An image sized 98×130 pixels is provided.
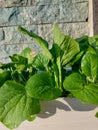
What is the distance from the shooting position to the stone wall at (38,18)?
7.18ft

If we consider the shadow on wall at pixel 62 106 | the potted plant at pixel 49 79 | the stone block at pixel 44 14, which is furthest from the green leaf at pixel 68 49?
the stone block at pixel 44 14

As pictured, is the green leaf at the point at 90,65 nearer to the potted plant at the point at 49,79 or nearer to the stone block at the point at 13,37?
the potted plant at the point at 49,79

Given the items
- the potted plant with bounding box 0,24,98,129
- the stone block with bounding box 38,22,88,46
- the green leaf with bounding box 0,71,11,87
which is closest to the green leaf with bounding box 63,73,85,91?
the potted plant with bounding box 0,24,98,129

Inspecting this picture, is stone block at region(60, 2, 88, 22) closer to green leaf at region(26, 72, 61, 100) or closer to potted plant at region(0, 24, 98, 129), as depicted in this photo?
potted plant at region(0, 24, 98, 129)

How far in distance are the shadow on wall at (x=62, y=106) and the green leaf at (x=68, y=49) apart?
11 cm

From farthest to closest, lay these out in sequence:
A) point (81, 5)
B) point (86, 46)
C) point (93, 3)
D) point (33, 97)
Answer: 1. point (81, 5)
2. point (93, 3)
3. point (86, 46)
4. point (33, 97)

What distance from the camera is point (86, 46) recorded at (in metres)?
0.79

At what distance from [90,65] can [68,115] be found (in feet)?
0.38

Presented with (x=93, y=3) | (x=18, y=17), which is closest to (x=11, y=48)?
(x=18, y=17)

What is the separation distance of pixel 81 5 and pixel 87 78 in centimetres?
152

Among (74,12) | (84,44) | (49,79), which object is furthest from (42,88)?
(74,12)

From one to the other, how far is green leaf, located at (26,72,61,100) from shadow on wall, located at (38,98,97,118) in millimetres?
15

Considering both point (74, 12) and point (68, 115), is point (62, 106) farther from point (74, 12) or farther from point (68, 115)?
point (74, 12)

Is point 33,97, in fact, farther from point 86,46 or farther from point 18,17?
point 18,17
